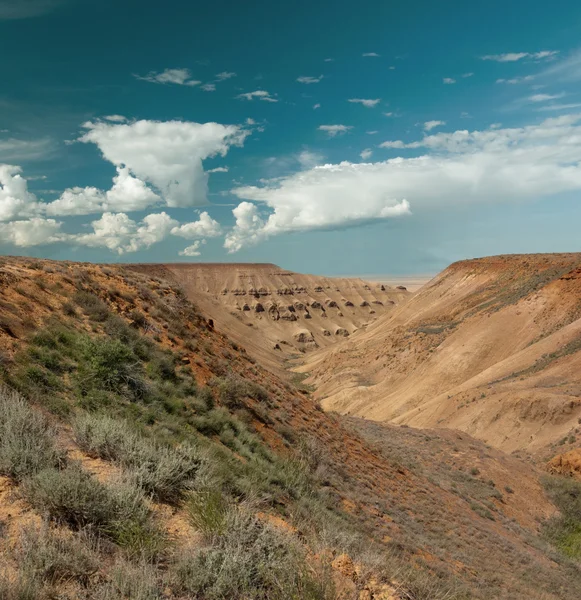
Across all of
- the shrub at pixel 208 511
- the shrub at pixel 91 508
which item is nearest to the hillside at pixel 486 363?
the shrub at pixel 208 511

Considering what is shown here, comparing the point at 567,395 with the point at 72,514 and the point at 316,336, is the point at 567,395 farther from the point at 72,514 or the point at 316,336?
the point at 316,336

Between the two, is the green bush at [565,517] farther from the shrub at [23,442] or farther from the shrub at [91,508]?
the shrub at [23,442]

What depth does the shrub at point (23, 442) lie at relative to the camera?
4.84m

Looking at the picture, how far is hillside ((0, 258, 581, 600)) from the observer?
13.4 ft

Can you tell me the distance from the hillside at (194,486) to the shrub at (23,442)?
24mm

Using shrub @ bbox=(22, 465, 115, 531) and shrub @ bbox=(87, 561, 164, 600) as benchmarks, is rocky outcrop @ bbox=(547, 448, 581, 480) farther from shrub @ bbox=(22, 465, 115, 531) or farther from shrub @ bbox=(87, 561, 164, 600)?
shrub @ bbox=(22, 465, 115, 531)

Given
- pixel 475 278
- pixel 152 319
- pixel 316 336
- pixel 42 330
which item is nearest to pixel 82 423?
pixel 42 330

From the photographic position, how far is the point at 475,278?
2591 inches

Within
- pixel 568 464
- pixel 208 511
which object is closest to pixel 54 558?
pixel 208 511

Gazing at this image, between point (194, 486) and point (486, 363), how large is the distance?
1539 inches

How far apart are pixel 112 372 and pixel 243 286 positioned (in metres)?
120

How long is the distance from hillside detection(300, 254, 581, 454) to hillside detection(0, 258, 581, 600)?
7.41 meters

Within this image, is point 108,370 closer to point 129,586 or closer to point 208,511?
point 208,511

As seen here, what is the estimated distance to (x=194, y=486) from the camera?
5.61 m
